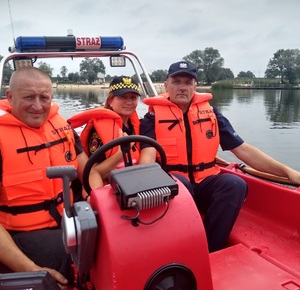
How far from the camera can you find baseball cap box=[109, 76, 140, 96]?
2.42m

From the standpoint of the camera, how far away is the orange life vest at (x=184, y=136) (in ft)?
8.04

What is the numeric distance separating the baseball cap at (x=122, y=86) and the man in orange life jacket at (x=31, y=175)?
0.64 metres

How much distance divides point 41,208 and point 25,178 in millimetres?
178

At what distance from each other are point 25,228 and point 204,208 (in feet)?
4.00

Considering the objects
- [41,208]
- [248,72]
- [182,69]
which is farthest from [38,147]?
[248,72]

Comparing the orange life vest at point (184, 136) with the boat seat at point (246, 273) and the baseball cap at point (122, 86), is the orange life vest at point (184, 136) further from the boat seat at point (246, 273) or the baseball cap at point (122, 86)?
the boat seat at point (246, 273)

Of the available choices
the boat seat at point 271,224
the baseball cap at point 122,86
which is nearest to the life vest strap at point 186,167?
the boat seat at point 271,224

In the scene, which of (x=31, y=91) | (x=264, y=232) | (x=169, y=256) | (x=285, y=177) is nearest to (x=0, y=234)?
(x=31, y=91)

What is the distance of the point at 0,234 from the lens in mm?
1567

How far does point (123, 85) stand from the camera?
2.45 meters

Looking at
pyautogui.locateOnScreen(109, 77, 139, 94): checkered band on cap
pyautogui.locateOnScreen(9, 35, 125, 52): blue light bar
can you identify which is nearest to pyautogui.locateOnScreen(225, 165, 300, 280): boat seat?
pyautogui.locateOnScreen(109, 77, 139, 94): checkered band on cap

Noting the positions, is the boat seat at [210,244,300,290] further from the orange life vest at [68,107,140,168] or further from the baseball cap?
the baseball cap

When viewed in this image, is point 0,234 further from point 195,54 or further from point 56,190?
point 195,54

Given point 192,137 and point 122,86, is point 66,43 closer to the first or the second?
point 122,86
